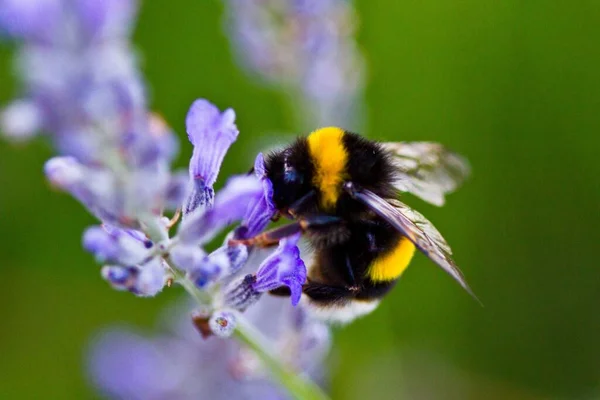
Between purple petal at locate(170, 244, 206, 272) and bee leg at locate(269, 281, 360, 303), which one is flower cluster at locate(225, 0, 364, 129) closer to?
bee leg at locate(269, 281, 360, 303)

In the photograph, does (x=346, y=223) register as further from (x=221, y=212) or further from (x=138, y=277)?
(x=138, y=277)

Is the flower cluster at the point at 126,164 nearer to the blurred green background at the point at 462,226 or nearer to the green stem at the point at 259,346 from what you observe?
the green stem at the point at 259,346

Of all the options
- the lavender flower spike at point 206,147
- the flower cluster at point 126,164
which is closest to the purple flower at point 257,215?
the flower cluster at point 126,164

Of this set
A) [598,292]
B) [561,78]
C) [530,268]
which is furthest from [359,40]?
[598,292]

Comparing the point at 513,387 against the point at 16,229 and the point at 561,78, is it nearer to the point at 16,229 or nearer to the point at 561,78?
the point at 561,78

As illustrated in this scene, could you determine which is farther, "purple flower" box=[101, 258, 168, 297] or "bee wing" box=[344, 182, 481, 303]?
"bee wing" box=[344, 182, 481, 303]

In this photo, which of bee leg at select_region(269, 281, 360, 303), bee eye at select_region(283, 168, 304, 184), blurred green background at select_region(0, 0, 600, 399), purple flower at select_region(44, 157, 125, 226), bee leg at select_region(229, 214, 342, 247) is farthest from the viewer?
blurred green background at select_region(0, 0, 600, 399)

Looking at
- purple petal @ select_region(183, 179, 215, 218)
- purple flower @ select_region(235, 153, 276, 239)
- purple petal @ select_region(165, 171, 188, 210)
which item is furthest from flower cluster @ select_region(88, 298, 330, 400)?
purple petal @ select_region(165, 171, 188, 210)
